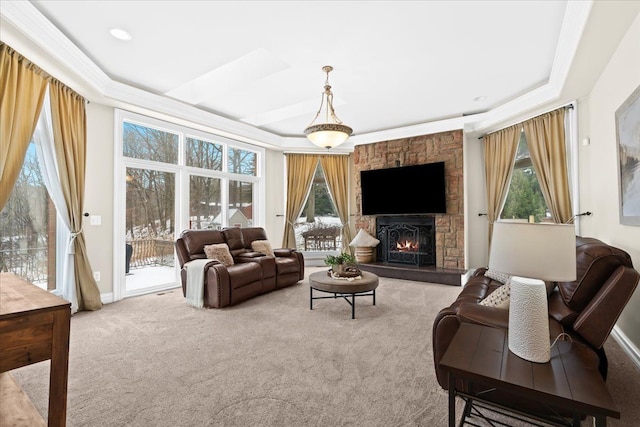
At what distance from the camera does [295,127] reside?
6.02m

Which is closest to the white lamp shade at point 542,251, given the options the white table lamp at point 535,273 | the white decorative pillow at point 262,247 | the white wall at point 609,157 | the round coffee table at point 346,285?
the white table lamp at point 535,273

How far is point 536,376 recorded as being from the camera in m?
1.24

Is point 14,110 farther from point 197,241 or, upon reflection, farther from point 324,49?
point 324,49

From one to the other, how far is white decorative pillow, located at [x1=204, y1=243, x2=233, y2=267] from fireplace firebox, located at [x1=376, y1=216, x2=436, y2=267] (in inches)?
125

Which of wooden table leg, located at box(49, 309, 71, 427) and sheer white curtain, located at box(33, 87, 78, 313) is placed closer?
wooden table leg, located at box(49, 309, 71, 427)

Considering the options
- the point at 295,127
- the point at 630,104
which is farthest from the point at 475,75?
the point at 295,127

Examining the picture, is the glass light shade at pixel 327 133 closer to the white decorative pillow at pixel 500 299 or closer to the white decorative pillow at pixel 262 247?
the white decorative pillow at pixel 262 247

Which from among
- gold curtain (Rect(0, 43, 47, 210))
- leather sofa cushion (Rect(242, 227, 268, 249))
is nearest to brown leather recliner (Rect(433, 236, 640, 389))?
leather sofa cushion (Rect(242, 227, 268, 249))

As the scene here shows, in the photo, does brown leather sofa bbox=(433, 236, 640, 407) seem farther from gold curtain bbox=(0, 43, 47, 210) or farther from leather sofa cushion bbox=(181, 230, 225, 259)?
gold curtain bbox=(0, 43, 47, 210)

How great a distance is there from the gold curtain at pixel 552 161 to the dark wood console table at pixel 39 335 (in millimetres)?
5349

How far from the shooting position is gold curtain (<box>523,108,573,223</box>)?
4.25m

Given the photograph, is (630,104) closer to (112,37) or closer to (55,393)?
(55,393)

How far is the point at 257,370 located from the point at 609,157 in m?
3.90

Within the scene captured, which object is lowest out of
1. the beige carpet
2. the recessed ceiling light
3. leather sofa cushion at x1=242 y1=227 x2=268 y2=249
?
the beige carpet
